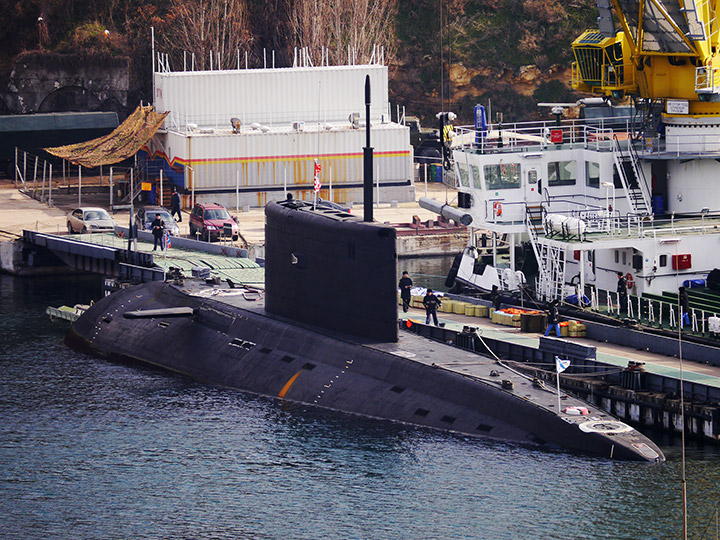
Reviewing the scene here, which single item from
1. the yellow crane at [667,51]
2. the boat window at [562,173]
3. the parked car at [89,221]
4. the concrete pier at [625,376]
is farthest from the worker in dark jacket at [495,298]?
the parked car at [89,221]

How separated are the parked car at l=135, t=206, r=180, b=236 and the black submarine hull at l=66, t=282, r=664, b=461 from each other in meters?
15.0

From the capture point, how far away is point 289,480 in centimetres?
3316

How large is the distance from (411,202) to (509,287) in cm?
2744

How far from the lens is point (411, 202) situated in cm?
7531

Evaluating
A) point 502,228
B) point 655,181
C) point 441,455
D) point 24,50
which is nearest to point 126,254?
point 502,228

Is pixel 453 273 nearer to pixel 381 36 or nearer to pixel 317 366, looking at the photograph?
pixel 317 366

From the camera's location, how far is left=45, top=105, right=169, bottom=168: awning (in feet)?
230

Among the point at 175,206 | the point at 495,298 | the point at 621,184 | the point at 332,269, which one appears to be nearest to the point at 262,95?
the point at 175,206

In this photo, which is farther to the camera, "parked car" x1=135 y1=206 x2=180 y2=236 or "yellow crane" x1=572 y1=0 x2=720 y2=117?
"parked car" x1=135 y1=206 x2=180 y2=236

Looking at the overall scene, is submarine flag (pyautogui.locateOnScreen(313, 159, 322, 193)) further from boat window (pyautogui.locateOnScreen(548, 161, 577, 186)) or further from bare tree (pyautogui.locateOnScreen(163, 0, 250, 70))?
bare tree (pyautogui.locateOnScreen(163, 0, 250, 70))

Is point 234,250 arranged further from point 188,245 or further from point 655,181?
point 655,181

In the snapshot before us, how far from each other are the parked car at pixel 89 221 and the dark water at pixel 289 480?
23.1m

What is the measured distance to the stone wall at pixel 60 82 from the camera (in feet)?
Result: 289

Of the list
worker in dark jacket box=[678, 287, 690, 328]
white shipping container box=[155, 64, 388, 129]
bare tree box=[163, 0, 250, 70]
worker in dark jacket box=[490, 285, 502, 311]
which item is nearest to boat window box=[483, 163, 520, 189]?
worker in dark jacket box=[490, 285, 502, 311]
